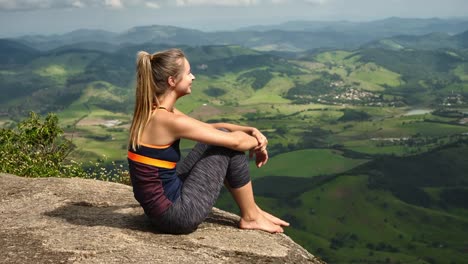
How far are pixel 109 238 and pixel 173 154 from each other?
239cm

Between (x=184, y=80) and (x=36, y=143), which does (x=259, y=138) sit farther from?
(x=36, y=143)

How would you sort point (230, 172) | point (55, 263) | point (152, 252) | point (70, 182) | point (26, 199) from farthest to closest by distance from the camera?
1. point (70, 182)
2. point (26, 199)
3. point (230, 172)
4. point (152, 252)
5. point (55, 263)

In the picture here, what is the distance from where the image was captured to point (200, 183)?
33.2ft

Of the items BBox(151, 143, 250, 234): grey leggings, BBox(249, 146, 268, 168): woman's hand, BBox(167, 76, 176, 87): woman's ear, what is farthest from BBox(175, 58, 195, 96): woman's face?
BBox(249, 146, 268, 168): woman's hand

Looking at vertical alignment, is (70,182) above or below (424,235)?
above

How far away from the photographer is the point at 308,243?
180375 millimetres

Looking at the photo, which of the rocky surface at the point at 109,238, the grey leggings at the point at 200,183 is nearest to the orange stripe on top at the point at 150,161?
the grey leggings at the point at 200,183

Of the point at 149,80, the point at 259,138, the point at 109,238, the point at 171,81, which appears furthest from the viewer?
the point at 259,138

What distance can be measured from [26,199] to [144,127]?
6477 mm

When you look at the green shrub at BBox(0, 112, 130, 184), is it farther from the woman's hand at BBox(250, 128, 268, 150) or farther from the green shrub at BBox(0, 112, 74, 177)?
the woman's hand at BBox(250, 128, 268, 150)

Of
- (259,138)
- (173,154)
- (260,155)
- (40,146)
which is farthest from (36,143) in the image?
(173,154)

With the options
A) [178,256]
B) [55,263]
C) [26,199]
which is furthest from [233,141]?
[26,199]

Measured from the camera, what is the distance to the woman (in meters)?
9.19

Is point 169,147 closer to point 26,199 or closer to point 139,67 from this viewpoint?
point 139,67
